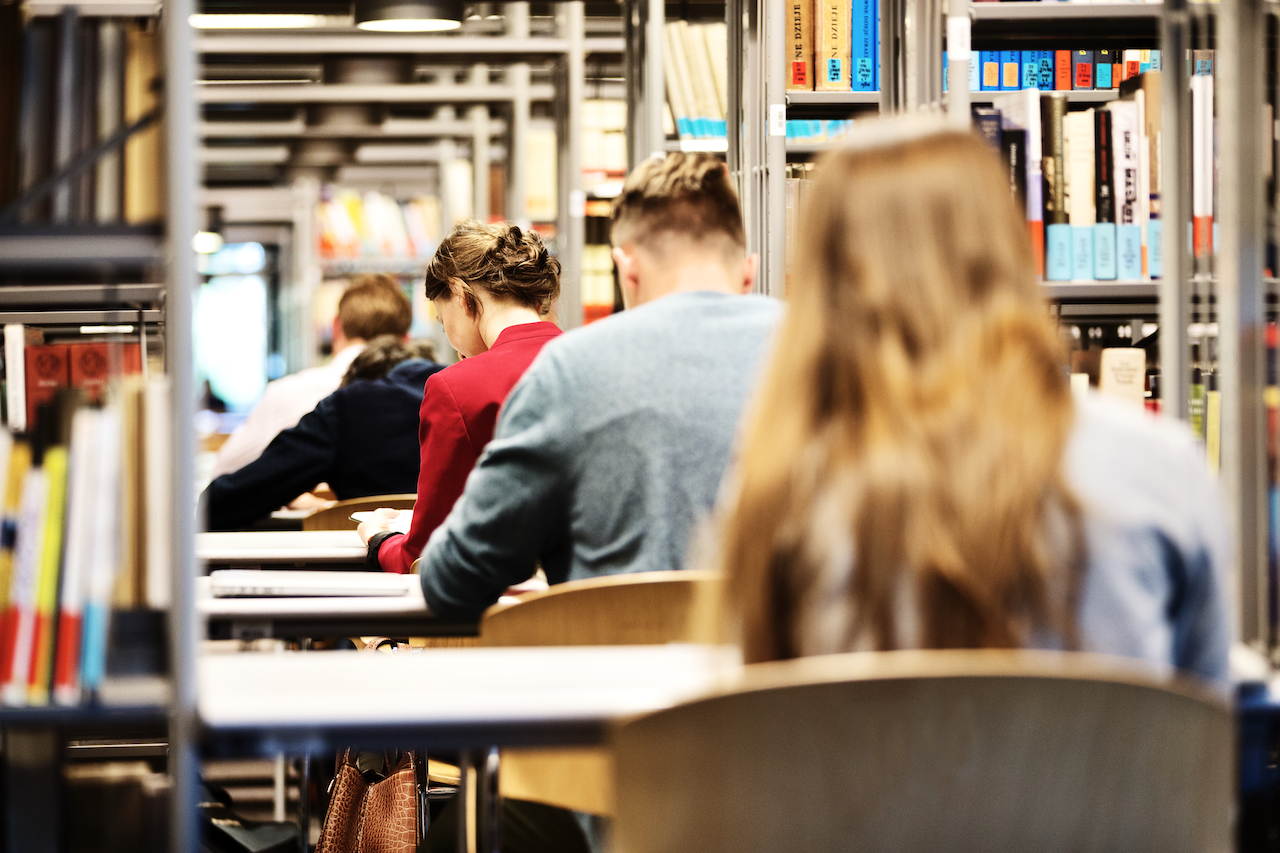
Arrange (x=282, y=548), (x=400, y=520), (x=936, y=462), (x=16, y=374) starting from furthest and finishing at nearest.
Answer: (x=400, y=520) → (x=282, y=548) → (x=16, y=374) → (x=936, y=462)

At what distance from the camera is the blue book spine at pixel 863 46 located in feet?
12.7

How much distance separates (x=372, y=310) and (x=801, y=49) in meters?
1.80

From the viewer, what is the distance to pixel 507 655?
149cm

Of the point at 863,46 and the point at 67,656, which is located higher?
the point at 863,46

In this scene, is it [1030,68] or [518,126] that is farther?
[518,126]

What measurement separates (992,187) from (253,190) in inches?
507

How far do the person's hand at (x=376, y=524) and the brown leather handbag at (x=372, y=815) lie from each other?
411mm

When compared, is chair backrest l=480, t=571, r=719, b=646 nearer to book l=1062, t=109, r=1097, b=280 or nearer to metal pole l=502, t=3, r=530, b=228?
book l=1062, t=109, r=1097, b=280

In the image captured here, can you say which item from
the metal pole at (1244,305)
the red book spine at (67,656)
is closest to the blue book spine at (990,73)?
the metal pole at (1244,305)

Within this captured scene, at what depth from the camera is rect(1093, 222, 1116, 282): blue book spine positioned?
304 centimetres

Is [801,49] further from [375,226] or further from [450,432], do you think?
[375,226]

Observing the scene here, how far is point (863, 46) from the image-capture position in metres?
3.89

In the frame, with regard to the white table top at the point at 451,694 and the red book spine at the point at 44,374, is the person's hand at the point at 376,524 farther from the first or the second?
the white table top at the point at 451,694

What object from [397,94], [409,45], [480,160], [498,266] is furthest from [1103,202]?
[480,160]
